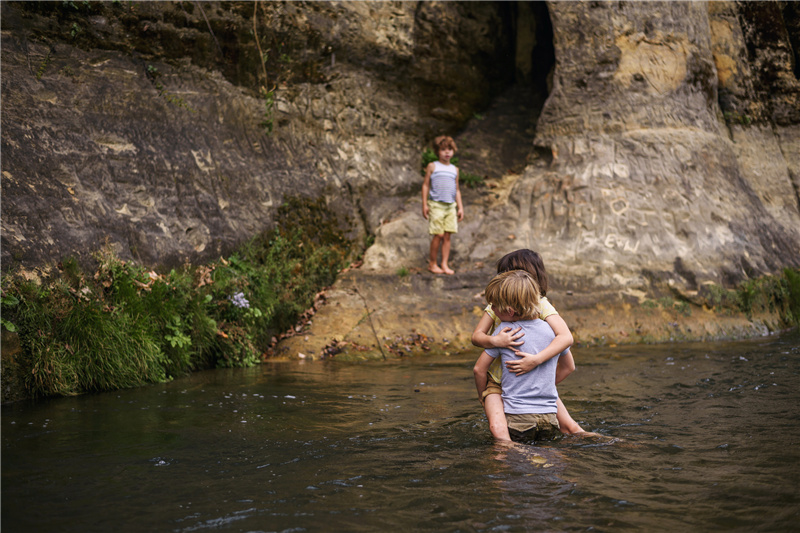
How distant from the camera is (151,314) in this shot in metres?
7.07

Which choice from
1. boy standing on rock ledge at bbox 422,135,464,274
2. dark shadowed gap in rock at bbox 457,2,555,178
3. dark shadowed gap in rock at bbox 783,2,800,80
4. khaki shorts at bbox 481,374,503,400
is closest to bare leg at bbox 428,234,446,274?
boy standing on rock ledge at bbox 422,135,464,274

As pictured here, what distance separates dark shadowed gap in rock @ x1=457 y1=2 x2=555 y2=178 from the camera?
12.7 m

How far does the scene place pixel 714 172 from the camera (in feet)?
35.2

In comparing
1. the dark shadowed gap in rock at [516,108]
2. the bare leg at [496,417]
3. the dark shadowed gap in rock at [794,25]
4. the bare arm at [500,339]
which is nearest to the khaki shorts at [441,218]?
the dark shadowed gap in rock at [516,108]

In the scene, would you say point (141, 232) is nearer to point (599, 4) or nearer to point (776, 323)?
point (599, 4)

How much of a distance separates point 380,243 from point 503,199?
8.26 ft

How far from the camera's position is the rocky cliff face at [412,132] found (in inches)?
322

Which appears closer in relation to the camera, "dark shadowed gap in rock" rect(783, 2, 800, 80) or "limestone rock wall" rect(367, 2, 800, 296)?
"limestone rock wall" rect(367, 2, 800, 296)

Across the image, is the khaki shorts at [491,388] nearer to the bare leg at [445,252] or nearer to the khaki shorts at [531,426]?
the khaki shorts at [531,426]

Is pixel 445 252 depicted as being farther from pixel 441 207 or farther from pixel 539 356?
pixel 539 356

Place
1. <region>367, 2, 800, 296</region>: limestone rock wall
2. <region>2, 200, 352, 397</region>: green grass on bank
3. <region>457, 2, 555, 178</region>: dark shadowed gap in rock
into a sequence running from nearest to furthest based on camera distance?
<region>2, 200, 352, 397</region>: green grass on bank, <region>367, 2, 800, 296</region>: limestone rock wall, <region>457, 2, 555, 178</region>: dark shadowed gap in rock

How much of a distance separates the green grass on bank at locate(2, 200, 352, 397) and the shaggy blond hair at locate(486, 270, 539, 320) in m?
4.11

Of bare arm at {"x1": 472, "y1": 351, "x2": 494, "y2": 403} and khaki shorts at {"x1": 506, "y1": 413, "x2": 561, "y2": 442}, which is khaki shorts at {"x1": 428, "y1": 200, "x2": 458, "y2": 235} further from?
khaki shorts at {"x1": 506, "y1": 413, "x2": 561, "y2": 442}

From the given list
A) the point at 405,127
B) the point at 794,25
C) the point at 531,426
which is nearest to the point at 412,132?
the point at 405,127
